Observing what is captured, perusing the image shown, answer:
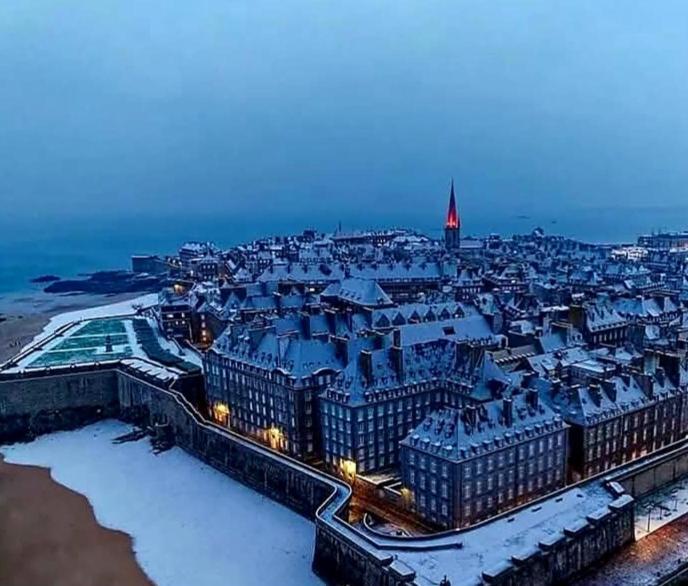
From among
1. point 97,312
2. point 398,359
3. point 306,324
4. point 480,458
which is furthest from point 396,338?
point 97,312

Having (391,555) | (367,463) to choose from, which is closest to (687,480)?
(367,463)

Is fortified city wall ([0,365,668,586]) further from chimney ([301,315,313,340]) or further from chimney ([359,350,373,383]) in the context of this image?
chimney ([301,315,313,340])

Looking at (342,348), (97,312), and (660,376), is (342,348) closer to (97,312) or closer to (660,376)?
(660,376)

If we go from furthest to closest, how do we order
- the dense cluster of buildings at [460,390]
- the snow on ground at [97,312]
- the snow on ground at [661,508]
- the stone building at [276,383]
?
the snow on ground at [97,312] < the stone building at [276,383] < the snow on ground at [661,508] < the dense cluster of buildings at [460,390]

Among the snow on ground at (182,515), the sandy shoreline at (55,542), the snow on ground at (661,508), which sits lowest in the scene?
the sandy shoreline at (55,542)

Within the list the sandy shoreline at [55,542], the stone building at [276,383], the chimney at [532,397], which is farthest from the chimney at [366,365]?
the sandy shoreline at [55,542]

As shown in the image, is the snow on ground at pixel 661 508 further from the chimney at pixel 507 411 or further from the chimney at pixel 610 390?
the chimney at pixel 507 411
